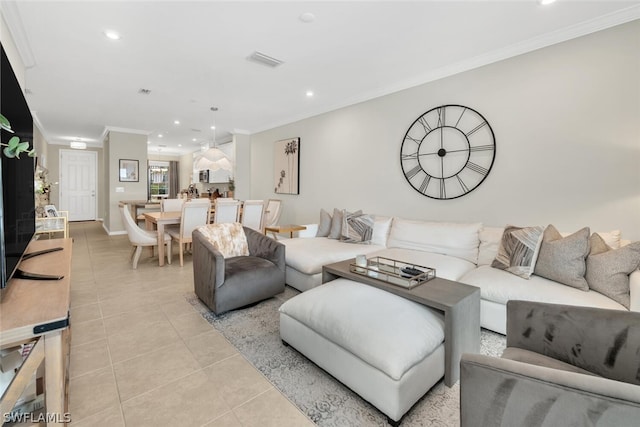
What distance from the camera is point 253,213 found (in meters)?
4.95

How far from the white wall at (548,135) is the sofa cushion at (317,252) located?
864 mm

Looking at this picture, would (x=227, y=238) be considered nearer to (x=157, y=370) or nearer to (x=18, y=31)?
(x=157, y=370)

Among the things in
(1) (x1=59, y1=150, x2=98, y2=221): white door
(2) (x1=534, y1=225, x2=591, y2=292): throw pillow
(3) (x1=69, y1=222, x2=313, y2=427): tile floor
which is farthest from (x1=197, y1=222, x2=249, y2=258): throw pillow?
(1) (x1=59, y1=150, x2=98, y2=221): white door

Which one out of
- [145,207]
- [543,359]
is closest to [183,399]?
[543,359]

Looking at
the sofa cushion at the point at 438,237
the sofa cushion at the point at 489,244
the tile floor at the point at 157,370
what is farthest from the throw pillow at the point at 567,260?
the tile floor at the point at 157,370

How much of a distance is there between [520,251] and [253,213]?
384 cm

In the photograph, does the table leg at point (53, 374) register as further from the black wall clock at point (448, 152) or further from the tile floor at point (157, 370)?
the black wall clock at point (448, 152)

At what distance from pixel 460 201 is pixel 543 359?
7.62 feet

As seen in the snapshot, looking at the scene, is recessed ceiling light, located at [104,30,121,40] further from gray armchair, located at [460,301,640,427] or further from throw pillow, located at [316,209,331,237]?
gray armchair, located at [460,301,640,427]

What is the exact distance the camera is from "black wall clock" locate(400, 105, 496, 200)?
125 inches

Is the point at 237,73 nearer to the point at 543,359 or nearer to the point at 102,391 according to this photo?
the point at 102,391

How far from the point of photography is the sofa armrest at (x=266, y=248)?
10.2 ft

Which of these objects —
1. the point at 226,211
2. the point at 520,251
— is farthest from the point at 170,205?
the point at 520,251

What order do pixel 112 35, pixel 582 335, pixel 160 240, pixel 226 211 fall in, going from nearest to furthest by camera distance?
pixel 582 335 → pixel 112 35 → pixel 160 240 → pixel 226 211
